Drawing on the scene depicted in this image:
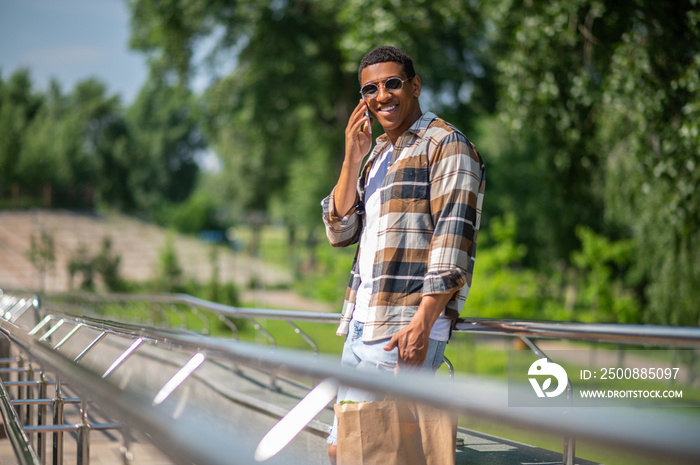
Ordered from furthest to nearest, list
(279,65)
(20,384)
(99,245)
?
(99,245), (279,65), (20,384)

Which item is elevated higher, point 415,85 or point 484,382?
point 415,85

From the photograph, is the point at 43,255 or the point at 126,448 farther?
the point at 43,255

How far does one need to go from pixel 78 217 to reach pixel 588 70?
2365 inches

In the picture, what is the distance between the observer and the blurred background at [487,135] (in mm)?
7508

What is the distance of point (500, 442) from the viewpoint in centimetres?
374

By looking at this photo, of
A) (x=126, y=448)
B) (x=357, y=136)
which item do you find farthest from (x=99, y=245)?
(x=126, y=448)

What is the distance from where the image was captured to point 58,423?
9.62ft

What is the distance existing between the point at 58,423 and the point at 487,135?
32.4 m

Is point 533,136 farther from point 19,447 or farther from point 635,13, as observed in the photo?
point 19,447

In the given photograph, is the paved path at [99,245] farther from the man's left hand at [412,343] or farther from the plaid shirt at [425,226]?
the man's left hand at [412,343]

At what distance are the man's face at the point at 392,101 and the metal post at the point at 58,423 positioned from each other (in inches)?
60.6

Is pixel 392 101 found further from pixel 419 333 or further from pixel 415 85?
pixel 419 333

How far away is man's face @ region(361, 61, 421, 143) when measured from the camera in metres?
2.44

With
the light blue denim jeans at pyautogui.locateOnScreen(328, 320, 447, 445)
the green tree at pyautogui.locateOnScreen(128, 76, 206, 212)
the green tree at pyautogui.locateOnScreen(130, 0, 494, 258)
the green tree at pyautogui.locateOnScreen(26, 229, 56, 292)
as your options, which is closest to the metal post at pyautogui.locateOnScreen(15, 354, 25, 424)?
the light blue denim jeans at pyautogui.locateOnScreen(328, 320, 447, 445)
